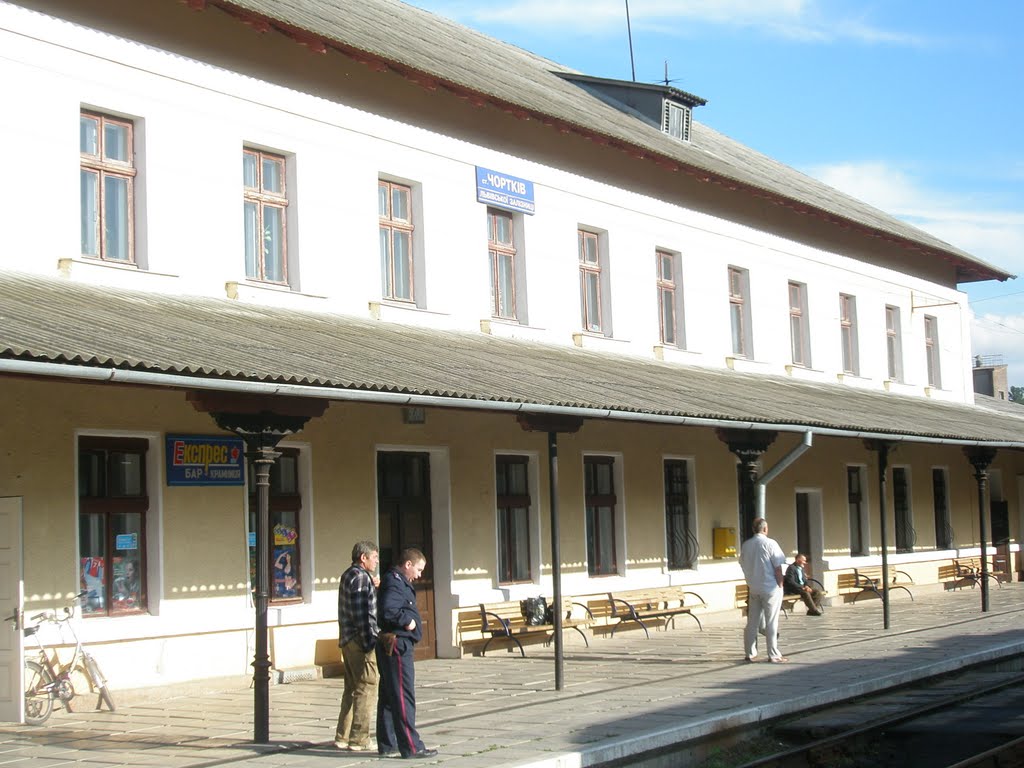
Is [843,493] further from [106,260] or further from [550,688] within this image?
[106,260]

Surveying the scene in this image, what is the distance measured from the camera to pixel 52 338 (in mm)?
10023

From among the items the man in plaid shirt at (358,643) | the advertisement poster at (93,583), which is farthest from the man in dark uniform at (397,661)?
the advertisement poster at (93,583)

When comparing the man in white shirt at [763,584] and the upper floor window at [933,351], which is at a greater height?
the upper floor window at [933,351]

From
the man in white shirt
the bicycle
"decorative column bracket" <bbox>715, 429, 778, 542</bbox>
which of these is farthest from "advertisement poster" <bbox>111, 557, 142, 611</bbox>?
"decorative column bracket" <bbox>715, 429, 778, 542</bbox>

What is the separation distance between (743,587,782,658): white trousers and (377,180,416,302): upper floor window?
5.73 m

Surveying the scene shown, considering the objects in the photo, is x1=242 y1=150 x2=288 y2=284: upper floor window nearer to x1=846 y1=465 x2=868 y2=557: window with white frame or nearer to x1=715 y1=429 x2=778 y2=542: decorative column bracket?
x1=715 y1=429 x2=778 y2=542: decorative column bracket

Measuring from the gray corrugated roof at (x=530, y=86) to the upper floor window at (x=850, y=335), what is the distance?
1552 mm

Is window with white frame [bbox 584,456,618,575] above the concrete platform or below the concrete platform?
above

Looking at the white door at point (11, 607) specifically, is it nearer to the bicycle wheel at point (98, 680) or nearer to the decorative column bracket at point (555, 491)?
the bicycle wheel at point (98, 680)

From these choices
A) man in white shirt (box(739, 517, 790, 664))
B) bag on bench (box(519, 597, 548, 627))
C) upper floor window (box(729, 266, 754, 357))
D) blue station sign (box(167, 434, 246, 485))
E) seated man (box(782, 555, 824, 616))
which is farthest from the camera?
upper floor window (box(729, 266, 754, 357))

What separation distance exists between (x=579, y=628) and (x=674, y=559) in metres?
3.54

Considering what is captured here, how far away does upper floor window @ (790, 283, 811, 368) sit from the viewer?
2606 centimetres

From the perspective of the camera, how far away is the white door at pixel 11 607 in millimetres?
11711

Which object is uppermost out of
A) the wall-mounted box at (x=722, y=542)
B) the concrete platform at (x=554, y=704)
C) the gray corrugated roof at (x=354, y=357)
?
the gray corrugated roof at (x=354, y=357)
